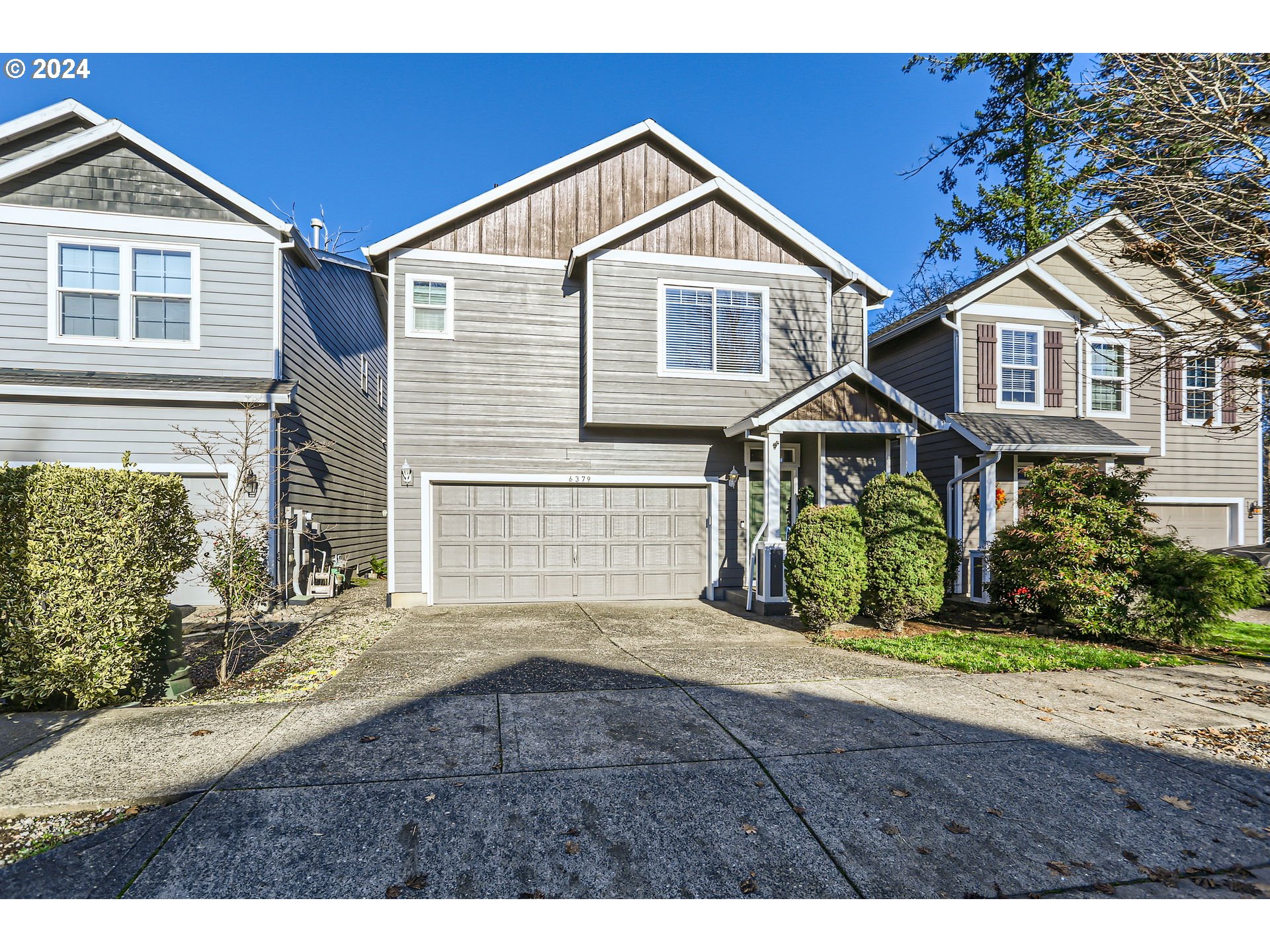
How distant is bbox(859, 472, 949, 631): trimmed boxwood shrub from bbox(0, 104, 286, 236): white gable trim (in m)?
10.3

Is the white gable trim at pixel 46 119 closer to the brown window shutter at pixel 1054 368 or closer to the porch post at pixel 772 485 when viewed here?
the porch post at pixel 772 485

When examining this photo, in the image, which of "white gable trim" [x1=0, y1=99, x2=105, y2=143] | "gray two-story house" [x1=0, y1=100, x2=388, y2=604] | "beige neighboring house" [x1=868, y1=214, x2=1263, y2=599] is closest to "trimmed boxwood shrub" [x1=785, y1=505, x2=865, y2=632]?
"beige neighboring house" [x1=868, y1=214, x2=1263, y2=599]

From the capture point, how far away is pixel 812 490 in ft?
36.4

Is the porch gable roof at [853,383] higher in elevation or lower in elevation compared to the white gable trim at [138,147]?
lower

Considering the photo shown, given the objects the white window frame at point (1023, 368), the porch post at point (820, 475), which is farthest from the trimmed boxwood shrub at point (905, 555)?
the white window frame at point (1023, 368)

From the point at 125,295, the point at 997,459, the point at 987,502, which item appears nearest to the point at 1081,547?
the point at 997,459

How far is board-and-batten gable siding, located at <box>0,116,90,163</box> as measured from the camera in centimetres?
966

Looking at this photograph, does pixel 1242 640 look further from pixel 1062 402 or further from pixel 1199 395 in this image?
pixel 1199 395

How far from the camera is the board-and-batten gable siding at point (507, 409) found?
1045 centimetres

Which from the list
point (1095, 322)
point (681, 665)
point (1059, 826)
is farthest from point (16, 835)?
point (1095, 322)

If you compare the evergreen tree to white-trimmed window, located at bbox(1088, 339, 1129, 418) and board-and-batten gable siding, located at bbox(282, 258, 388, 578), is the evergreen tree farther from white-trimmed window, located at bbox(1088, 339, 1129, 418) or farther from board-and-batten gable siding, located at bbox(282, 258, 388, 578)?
board-and-batten gable siding, located at bbox(282, 258, 388, 578)

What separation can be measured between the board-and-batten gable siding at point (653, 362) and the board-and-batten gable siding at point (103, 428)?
559cm

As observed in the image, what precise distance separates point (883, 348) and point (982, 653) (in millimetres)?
9740

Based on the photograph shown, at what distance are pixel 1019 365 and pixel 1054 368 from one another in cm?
79
